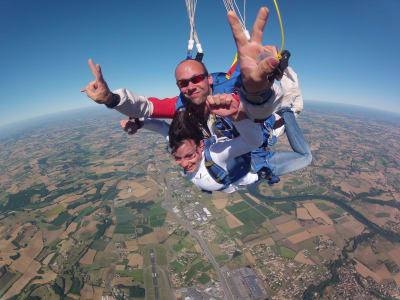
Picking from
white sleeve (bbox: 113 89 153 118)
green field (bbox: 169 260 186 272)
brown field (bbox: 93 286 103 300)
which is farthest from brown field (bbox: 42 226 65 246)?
white sleeve (bbox: 113 89 153 118)

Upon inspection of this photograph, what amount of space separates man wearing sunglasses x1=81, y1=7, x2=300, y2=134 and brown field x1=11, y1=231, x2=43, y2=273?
733 inches

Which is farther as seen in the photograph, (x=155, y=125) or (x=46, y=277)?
(x=46, y=277)

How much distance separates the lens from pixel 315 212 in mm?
17578

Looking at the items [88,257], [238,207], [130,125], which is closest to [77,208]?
[88,257]

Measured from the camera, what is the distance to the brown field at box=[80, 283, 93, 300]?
10.5m

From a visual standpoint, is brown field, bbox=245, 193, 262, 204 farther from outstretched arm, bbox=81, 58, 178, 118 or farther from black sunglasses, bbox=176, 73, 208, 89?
black sunglasses, bbox=176, 73, 208, 89

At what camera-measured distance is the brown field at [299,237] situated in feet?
46.3

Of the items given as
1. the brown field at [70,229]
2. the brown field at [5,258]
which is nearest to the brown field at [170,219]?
the brown field at [70,229]

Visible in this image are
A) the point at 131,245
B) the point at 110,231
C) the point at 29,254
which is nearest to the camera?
the point at 131,245

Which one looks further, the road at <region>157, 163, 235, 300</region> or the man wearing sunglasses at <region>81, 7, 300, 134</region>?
the road at <region>157, 163, 235, 300</region>

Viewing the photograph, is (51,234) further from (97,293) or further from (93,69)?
(93,69)

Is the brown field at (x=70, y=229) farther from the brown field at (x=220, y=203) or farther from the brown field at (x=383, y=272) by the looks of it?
the brown field at (x=383, y=272)

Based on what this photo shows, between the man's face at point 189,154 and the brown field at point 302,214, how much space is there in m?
18.1

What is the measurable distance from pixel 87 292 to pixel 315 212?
19539mm
